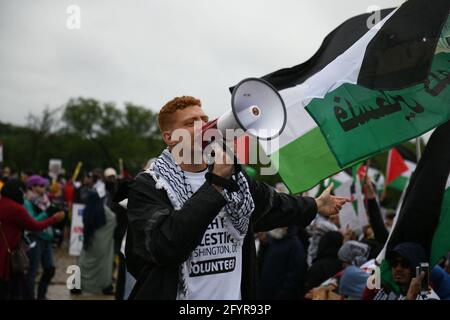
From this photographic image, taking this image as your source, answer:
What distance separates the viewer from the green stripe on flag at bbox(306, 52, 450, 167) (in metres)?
3.77

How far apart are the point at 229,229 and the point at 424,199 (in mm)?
1779

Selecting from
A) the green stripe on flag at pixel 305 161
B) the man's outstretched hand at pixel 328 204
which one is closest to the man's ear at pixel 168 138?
the man's outstretched hand at pixel 328 204

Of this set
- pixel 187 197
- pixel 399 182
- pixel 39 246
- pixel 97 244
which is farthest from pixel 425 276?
pixel 399 182

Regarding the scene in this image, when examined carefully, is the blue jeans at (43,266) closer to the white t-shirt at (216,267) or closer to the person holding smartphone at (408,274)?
the person holding smartphone at (408,274)

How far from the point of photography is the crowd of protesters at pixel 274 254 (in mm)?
4553

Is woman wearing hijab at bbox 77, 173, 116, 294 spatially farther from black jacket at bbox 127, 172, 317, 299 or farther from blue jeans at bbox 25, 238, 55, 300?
black jacket at bbox 127, 172, 317, 299

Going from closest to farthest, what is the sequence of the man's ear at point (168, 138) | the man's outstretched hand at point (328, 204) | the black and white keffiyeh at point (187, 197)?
1. the black and white keffiyeh at point (187, 197)
2. the man's ear at point (168, 138)
3. the man's outstretched hand at point (328, 204)

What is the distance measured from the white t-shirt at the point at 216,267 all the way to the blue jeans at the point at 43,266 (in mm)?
6160

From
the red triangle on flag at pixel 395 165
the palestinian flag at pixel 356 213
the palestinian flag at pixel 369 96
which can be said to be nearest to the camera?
the palestinian flag at pixel 369 96

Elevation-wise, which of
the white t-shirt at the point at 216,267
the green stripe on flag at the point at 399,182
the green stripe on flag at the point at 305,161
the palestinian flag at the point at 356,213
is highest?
the green stripe on flag at the point at 399,182

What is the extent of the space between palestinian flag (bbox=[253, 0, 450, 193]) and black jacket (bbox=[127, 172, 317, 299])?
0.88 meters

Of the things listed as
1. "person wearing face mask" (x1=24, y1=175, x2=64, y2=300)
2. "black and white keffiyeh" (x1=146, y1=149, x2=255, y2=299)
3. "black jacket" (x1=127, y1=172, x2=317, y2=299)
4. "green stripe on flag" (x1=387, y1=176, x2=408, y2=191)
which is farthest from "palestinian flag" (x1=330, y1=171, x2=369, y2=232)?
"black and white keffiyeh" (x1=146, y1=149, x2=255, y2=299)
